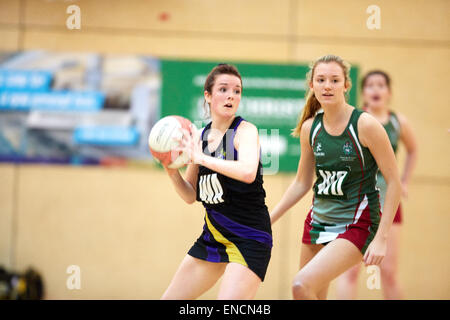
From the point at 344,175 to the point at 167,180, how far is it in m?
3.62

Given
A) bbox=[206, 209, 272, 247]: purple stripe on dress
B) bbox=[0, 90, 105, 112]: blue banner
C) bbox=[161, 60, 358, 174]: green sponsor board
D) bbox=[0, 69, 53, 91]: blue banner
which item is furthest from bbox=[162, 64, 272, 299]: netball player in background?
bbox=[0, 69, 53, 91]: blue banner

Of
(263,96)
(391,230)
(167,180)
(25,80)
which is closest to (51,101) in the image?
(25,80)

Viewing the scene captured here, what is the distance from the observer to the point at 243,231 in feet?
11.5

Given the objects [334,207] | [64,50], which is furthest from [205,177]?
[64,50]

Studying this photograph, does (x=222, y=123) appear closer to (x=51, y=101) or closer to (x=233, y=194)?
(x=233, y=194)

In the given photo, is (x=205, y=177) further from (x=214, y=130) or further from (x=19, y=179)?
(x=19, y=179)

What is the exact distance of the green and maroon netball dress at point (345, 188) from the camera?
Result: 376 cm

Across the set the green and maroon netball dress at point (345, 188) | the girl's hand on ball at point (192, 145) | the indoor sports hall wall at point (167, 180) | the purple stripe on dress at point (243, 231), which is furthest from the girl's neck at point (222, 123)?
the indoor sports hall wall at point (167, 180)

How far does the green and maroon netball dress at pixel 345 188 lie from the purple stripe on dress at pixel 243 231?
0.53 m

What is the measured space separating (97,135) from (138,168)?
24.5 inches

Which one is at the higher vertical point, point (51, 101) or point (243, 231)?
point (51, 101)

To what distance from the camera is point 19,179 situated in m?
7.12

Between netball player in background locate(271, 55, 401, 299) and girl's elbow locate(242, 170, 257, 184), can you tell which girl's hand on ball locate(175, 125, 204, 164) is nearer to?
girl's elbow locate(242, 170, 257, 184)

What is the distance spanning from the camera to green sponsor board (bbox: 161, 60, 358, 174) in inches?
279
